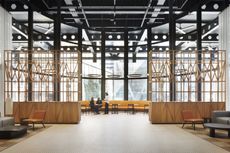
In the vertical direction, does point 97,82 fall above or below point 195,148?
above

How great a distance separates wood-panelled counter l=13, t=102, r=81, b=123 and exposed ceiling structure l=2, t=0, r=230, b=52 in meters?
4.65

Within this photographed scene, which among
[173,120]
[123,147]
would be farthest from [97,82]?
[123,147]

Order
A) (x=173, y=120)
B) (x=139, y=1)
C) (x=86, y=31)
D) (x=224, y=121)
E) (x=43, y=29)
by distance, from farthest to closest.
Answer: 1. (x=86, y=31)
2. (x=43, y=29)
3. (x=139, y=1)
4. (x=173, y=120)
5. (x=224, y=121)

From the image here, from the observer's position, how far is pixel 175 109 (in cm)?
1168

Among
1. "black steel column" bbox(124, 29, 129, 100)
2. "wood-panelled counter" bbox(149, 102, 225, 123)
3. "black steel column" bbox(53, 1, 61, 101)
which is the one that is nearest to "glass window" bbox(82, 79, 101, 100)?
"black steel column" bbox(124, 29, 129, 100)

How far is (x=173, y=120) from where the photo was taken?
1166 centimetres

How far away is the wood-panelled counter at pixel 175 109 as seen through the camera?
11.6 metres

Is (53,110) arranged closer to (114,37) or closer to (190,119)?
(190,119)

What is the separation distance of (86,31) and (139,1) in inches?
245

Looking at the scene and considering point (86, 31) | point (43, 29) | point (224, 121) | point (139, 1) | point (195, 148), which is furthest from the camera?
point (86, 31)

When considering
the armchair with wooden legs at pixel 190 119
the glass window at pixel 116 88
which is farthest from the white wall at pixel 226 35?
the glass window at pixel 116 88

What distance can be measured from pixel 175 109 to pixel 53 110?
5296 millimetres

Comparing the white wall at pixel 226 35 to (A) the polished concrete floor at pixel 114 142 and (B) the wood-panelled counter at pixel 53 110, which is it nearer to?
(A) the polished concrete floor at pixel 114 142

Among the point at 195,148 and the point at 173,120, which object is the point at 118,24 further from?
the point at 195,148
